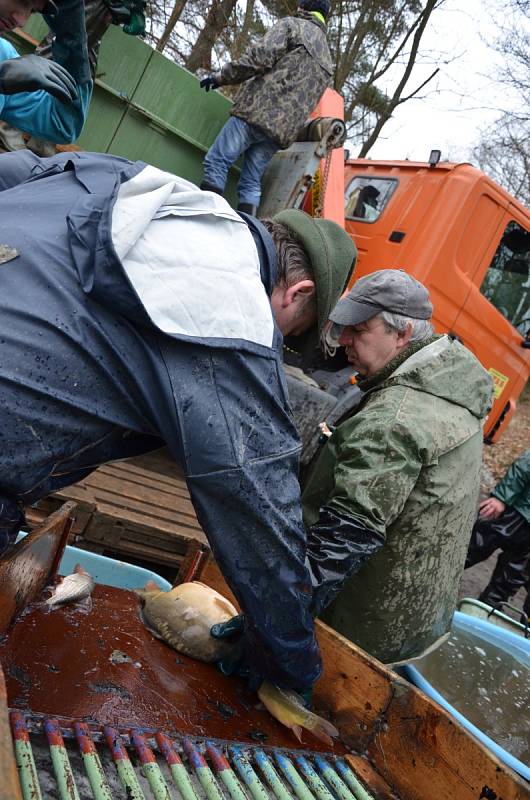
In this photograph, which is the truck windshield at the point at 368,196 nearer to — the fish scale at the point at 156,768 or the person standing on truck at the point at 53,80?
the person standing on truck at the point at 53,80

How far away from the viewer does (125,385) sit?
148 centimetres

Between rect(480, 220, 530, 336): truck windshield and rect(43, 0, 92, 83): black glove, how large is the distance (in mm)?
4511

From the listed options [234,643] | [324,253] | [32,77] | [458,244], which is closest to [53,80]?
[32,77]

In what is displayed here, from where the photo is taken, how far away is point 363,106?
1337 centimetres

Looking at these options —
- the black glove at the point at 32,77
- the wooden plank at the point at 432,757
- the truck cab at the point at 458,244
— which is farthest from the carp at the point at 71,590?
the truck cab at the point at 458,244

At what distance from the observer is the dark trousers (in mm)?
5621

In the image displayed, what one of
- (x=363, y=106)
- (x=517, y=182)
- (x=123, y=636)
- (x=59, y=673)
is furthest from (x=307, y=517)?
(x=517, y=182)

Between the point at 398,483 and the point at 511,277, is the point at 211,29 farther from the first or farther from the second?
the point at 398,483

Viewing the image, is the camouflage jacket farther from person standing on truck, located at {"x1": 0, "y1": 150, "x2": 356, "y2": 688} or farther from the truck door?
person standing on truck, located at {"x1": 0, "y1": 150, "x2": 356, "y2": 688}

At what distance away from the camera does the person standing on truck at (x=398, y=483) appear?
7.04 ft

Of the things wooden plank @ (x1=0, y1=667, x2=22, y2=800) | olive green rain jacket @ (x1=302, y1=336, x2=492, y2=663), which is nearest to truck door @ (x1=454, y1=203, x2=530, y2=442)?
olive green rain jacket @ (x1=302, y1=336, x2=492, y2=663)

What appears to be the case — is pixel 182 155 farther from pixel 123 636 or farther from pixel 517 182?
pixel 517 182

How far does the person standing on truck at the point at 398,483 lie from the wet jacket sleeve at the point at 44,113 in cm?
173

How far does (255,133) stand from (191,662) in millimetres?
4312
